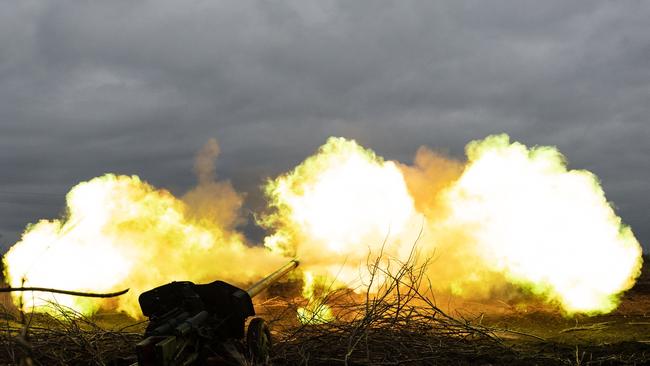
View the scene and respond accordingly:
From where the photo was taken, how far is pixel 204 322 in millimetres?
7594

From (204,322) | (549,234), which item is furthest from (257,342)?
(549,234)

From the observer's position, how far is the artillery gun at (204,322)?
23.3 feet

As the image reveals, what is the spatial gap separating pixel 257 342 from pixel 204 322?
2.89 ft

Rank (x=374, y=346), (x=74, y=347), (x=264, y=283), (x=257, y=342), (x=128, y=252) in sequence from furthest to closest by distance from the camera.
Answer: (x=128, y=252), (x=264, y=283), (x=374, y=346), (x=74, y=347), (x=257, y=342)

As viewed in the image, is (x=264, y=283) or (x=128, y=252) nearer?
(x=264, y=283)

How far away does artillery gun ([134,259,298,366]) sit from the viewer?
23.3 ft

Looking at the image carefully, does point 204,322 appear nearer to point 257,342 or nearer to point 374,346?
point 257,342

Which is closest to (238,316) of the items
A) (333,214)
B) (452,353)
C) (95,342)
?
(95,342)

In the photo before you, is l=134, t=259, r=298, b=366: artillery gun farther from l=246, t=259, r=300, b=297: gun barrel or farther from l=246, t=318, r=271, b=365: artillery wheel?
l=246, t=259, r=300, b=297: gun barrel

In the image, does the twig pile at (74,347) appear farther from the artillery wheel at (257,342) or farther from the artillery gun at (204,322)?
the artillery wheel at (257,342)

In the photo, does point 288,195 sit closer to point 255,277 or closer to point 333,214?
point 333,214

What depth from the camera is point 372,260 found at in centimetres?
1617

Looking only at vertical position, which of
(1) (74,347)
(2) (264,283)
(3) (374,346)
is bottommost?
(3) (374,346)

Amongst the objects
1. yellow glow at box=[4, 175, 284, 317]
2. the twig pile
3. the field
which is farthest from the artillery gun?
yellow glow at box=[4, 175, 284, 317]
